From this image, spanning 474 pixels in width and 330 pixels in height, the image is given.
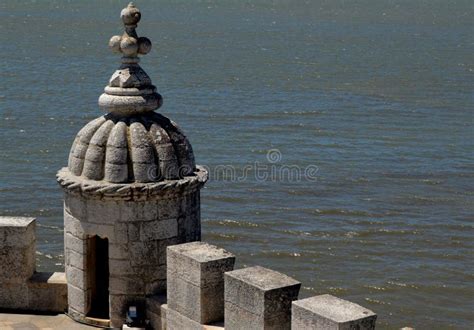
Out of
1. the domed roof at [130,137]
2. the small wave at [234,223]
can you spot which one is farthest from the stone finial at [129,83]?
the small wave at [234,223]

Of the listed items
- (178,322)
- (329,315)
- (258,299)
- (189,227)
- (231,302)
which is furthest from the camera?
(189,227)

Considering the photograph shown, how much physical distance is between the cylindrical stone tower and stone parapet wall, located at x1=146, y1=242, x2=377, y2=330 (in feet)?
1.51

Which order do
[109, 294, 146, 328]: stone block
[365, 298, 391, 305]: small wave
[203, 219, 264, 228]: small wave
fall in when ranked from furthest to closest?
[203, 219, 264, 228]: small wave
[365, 298, 391, 305]: small wave
[109, 294, 146, 328]: stone block

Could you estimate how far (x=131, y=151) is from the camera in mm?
13336

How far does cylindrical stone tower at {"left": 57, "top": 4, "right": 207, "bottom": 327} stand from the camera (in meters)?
13.3

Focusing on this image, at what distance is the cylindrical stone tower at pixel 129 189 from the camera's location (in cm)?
1333

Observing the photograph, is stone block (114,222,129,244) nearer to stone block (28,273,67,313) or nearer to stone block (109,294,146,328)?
stone block (109,294,146,328)

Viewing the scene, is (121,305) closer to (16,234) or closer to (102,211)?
(102,211)

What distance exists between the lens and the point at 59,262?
29.5 m

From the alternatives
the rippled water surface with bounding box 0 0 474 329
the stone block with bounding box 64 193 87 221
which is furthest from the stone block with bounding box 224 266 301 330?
the rippled water surface with bounding box 0 0 474 329

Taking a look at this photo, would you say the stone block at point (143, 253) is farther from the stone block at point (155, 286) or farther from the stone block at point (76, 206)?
the stone block at point (76, 206)

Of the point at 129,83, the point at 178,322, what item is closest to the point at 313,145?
the point at 129,83

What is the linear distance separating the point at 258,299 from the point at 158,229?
2395 mm

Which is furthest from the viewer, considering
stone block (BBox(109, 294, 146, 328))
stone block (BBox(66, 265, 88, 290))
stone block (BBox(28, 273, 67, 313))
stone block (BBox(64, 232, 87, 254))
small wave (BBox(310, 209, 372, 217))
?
small wave (BBox(310, 209, 372, 217))
